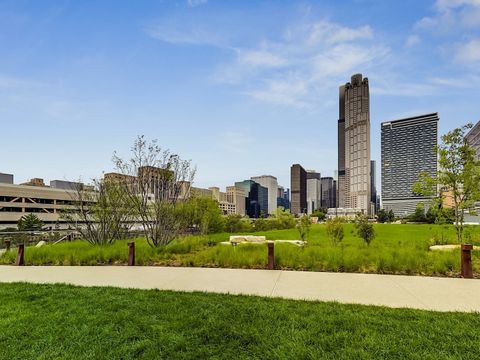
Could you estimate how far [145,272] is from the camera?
30.1ft

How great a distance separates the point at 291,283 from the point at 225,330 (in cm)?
348

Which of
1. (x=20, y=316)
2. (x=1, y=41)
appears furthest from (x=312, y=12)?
(x=20, y=316)

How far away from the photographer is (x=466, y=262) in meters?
8.17

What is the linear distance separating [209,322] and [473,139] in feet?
353

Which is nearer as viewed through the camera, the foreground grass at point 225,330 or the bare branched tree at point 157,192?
the foreground grass at point 225,330

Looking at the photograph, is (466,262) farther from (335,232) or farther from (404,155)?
(404,155)

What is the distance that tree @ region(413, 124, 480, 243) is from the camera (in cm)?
1348

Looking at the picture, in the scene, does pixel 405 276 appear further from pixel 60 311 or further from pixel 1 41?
pixel 1 41

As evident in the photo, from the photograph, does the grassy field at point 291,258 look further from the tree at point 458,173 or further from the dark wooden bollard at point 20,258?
the tree at point 458,173

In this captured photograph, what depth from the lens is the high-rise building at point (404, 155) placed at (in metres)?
159

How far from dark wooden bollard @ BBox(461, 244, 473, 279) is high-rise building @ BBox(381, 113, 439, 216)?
6399 inches

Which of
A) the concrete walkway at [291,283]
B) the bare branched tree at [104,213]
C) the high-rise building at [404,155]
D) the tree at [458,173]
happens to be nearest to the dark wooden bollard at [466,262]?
the concrete walkway at [291,283]

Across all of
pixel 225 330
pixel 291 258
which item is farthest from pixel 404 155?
pixel 225 330

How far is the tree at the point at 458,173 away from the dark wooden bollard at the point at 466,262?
6.21 metres
